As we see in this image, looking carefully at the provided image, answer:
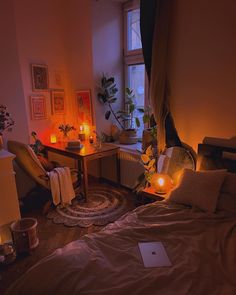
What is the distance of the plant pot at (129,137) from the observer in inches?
138

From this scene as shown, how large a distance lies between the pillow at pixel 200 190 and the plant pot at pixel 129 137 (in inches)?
66.2

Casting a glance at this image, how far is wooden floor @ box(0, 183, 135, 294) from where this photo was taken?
1.83 m

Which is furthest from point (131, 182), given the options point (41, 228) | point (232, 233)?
point (232, 233)

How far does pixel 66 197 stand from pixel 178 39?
2273 mm

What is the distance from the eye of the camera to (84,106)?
3.67 metres

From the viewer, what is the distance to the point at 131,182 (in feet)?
11.0

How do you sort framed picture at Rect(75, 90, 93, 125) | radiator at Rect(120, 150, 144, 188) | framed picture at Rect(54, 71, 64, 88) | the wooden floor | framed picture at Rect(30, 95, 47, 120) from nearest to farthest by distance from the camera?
1. the wooden floor
2. radiator at Rect(120, 150, 144, 188)
3. framed picture at Rect(30, 95, 47, 120)
4. framed picture at Rect(75, 90, 93, 125)
5. framed picture at Rect(54, 71, 64, 88)

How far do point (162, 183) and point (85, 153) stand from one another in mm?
1182

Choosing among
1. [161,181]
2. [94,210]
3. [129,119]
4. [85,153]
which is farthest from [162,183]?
[129,119]

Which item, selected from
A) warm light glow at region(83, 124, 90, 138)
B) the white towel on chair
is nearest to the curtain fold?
the white towel on chair

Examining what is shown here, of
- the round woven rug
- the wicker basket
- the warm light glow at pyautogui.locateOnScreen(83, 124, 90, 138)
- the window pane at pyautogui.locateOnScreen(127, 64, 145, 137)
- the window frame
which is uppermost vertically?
the window frame

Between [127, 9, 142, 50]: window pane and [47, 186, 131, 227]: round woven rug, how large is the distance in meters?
2.30

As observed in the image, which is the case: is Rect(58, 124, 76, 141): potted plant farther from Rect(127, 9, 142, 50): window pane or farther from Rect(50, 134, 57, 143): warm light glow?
Rect(127, 9, 142, 50): window pane

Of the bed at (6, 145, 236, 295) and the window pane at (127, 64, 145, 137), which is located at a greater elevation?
the window pane at (127, 64, 145, 137)
